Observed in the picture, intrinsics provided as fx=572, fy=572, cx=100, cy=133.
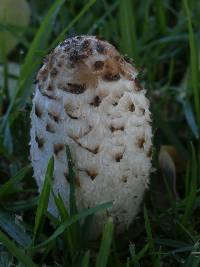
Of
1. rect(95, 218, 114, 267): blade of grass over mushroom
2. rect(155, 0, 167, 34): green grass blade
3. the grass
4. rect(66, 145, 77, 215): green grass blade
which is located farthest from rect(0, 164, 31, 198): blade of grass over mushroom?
rect(155, 0, 167, 34): green grass blade

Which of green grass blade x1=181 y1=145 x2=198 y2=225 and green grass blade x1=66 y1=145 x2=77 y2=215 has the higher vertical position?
A: green grass blade x1=66 y1=145 x2=77 y2=215

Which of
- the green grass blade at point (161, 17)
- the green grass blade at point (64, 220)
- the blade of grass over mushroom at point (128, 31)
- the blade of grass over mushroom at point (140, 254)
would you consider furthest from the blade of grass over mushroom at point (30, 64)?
the blade of grass over mushroom at point (140, 254)

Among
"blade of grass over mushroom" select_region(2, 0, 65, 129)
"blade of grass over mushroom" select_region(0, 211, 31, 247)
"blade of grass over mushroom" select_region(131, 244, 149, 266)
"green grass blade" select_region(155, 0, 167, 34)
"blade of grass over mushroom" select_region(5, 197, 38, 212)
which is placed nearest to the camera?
"blade of grass over mushroom" select_region(131, 244, 149, 266)

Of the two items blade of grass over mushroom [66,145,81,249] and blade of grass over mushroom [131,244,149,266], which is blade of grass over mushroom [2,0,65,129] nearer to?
blade of grass over mushroom [66,145,81,249]

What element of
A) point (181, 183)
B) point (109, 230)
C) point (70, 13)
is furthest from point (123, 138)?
point (70, 13)

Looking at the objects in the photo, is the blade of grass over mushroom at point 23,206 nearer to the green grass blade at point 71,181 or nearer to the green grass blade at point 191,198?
the green grass blade at point 71,181

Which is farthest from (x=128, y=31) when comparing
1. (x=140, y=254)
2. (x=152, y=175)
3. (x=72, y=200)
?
(x=140, y=254)
